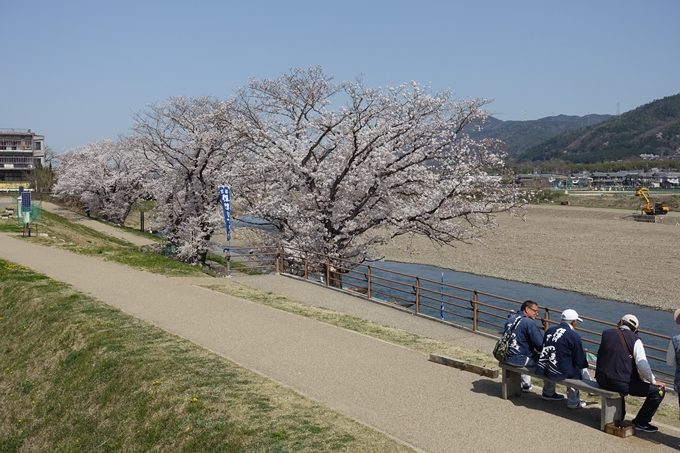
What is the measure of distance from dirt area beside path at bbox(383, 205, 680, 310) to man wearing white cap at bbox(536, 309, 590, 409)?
1368cm

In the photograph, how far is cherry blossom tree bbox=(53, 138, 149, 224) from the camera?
166ft

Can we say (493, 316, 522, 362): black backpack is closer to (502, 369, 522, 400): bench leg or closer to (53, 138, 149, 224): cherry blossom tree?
(502, 369, 522, 400): bench leg

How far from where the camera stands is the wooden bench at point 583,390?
23.4 ft

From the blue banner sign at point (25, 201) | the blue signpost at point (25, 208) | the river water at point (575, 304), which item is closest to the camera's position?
the river water at point (575, 304)

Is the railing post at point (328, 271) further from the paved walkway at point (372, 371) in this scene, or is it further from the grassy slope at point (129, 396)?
the grassy slope at point (129, 396)

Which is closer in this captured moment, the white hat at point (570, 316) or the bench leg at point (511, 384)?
the white hat at point (570, 316)

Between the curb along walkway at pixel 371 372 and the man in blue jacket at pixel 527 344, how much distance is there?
0.20m

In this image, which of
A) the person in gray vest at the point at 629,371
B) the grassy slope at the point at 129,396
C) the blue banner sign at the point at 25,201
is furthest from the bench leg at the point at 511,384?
the blue banner sign at the point at 25,201

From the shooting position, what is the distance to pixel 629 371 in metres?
7.07

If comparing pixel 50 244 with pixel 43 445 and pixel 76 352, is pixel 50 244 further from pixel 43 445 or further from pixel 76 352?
pixel 43 445

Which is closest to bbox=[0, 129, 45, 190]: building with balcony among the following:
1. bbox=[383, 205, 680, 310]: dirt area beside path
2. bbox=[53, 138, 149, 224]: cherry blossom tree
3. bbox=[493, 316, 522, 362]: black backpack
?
bbox=[53, 138, 149, 224]: cherry blossom tree

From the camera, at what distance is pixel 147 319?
1288 cm

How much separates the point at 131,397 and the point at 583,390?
20.6ft

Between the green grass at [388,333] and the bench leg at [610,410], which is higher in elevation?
the bench leg at [610,410]
